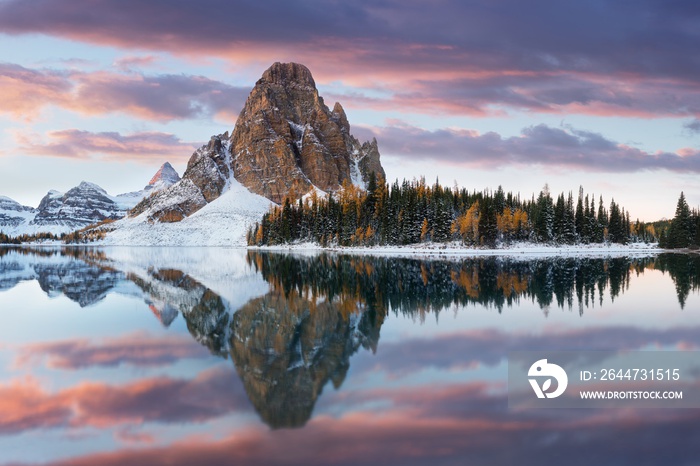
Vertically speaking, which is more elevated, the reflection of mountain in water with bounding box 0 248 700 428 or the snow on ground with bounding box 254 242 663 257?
the snow on ground with bounding box 254 242 663 257

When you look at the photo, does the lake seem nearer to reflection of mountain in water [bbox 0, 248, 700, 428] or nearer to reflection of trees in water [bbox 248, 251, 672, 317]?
reflection of mountain in water [bbox 0, 248, 700, 428]

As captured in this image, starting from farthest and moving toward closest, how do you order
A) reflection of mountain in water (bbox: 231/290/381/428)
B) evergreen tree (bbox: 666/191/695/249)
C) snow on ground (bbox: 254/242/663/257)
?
evergreen tree (bbox: 666/191/695/249), snow on ground (bbox: 254/242/663/257), reflection of mountain in water (bbox: 231/290/381/428)

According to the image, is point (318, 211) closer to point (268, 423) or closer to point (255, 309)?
point (255, 309)

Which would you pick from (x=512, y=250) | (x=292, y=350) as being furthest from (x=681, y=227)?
(x=292, y=350)

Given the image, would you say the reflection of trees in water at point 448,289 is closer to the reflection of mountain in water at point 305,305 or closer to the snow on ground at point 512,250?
the reflection of mountain in water at point 305,305

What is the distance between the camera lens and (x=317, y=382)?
12961 millimetres

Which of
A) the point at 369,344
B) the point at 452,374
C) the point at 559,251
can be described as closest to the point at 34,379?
the point at 369,344

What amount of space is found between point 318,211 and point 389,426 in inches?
5364

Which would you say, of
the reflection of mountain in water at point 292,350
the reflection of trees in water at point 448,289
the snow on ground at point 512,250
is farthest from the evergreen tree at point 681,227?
the reflection of mountain in water at point 292,350

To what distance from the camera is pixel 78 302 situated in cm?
2989

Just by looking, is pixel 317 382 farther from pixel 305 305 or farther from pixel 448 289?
pixel 448 289

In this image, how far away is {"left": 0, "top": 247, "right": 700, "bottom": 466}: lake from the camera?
30.4 ft

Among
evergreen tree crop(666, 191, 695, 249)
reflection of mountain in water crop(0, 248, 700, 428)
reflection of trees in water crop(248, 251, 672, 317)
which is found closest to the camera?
reflection of mountain in water crop(0, 248, 700, 428)

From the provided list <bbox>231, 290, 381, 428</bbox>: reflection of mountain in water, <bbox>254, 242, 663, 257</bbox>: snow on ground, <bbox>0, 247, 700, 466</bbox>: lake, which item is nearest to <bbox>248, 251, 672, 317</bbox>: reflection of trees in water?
<bbox>0, 247, 700, 466</bbox>: lake
